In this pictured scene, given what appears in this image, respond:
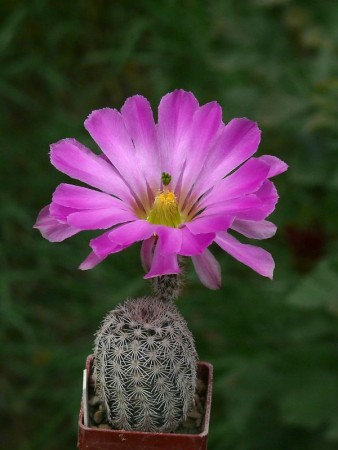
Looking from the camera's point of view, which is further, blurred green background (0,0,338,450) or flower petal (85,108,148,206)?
blurred green background (0,0,338,450)

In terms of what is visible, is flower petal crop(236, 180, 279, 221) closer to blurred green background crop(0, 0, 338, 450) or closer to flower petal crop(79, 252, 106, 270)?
flower petal crop(79, 252, 106, 270)

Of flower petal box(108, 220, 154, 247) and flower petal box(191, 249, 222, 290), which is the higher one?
flower petal box(108, 220, 154, 247)

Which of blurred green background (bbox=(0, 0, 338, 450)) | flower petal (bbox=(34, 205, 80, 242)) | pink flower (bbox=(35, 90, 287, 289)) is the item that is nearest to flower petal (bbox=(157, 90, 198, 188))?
pink flower (bbox=(35, 90, 287, 289))

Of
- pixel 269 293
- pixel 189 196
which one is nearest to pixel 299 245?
pixel 269 293

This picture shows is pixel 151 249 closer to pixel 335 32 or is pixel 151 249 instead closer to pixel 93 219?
pixel 93 219

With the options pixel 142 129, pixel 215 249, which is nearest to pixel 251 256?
pixel 142 129
